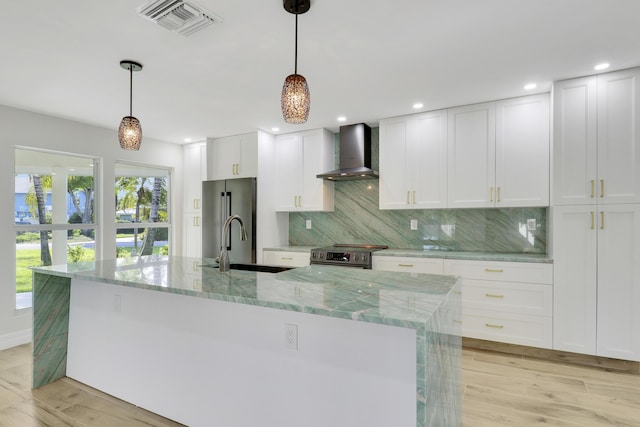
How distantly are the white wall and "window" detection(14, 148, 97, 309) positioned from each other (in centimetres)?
11

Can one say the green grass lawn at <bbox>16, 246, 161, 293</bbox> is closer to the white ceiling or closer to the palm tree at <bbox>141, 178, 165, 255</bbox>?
the palm tree at <bbox>141, 178, 165, 255</bbox>

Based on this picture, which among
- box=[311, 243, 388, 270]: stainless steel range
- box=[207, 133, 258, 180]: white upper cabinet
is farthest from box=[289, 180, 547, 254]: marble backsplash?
box=[207, 133, 258, 180]: white upper cabinet

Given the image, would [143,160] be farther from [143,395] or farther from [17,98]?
[143,395]

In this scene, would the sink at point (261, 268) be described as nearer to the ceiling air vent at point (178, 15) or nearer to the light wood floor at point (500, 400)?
the light wood floor at point (500, 400)

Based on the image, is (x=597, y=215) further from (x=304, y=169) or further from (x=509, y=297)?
(x=304, y=169)

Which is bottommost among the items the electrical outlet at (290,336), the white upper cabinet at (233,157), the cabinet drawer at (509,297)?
the cabinet drawer at (509,297)

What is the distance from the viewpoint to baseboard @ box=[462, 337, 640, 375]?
9.45 feet

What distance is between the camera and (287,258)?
448 cm

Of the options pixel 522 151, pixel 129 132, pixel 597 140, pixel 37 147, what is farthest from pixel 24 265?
pixel 597 140

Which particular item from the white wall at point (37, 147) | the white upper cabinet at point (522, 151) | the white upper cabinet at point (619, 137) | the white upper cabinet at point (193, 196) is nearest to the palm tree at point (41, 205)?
the white wall at point (37, 147)

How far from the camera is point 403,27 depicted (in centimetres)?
219

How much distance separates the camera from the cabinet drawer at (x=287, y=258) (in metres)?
4.36

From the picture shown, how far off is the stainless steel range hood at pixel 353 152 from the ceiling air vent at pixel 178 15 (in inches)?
92.7

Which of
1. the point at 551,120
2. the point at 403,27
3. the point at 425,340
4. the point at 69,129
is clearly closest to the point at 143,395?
the point at 425,340
